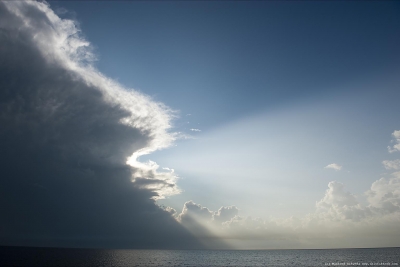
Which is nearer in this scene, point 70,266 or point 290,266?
point 70,266

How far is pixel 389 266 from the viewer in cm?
14338

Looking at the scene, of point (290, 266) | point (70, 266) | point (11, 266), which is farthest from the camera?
point (290, 266)

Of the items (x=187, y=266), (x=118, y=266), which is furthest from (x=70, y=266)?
(x=187, y=266)

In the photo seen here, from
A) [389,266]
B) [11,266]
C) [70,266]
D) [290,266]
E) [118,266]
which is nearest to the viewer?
[11,266]

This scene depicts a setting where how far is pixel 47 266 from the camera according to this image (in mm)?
112812

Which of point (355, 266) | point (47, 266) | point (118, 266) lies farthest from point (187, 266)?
point (355, 266)

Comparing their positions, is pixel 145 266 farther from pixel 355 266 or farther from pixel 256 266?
pixel 355 266

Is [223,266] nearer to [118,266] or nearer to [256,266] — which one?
[256,266]

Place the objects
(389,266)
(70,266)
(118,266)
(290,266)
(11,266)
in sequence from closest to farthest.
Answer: (11,266) < (70,266) < (118,266) < (389,266) < (290,266)

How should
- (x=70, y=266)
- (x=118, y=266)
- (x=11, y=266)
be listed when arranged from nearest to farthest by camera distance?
(x=11, y=266)
(x=70, y=266)
(x=118, y=266)

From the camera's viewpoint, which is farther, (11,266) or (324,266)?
(324,266)

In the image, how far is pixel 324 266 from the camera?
14700 cm

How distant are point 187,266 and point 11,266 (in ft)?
311

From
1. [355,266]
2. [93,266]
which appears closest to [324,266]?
[355,266]
